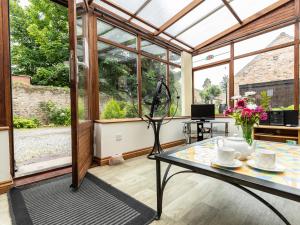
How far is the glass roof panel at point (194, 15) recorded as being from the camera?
3.17 metres

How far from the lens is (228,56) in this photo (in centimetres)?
414

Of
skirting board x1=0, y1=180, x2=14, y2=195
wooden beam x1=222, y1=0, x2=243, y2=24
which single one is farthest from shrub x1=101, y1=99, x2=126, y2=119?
wooden beam x1=222, y1=0, x2=243, y2=24

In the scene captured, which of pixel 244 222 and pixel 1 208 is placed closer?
pixel 244 222

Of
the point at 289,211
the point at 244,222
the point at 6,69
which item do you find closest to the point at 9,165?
the point at 6,69

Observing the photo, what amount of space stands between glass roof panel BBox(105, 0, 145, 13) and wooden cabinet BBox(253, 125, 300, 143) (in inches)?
131

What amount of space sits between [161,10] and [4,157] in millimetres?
3348

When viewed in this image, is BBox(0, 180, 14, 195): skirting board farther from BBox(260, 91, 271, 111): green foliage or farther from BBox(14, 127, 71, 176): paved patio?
BBox(260, 91, 271, 111): green foliage

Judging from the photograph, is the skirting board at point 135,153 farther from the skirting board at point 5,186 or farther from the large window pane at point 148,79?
the skirting board at point 5,186

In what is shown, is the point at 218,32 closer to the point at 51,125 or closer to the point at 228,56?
the point at 228,56

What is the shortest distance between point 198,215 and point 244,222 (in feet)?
1.12

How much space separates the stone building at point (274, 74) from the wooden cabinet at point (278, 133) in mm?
614

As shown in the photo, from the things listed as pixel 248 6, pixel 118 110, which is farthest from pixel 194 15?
pixel 118 110

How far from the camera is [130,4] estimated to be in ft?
9.32

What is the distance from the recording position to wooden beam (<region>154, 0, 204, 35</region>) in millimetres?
2994
